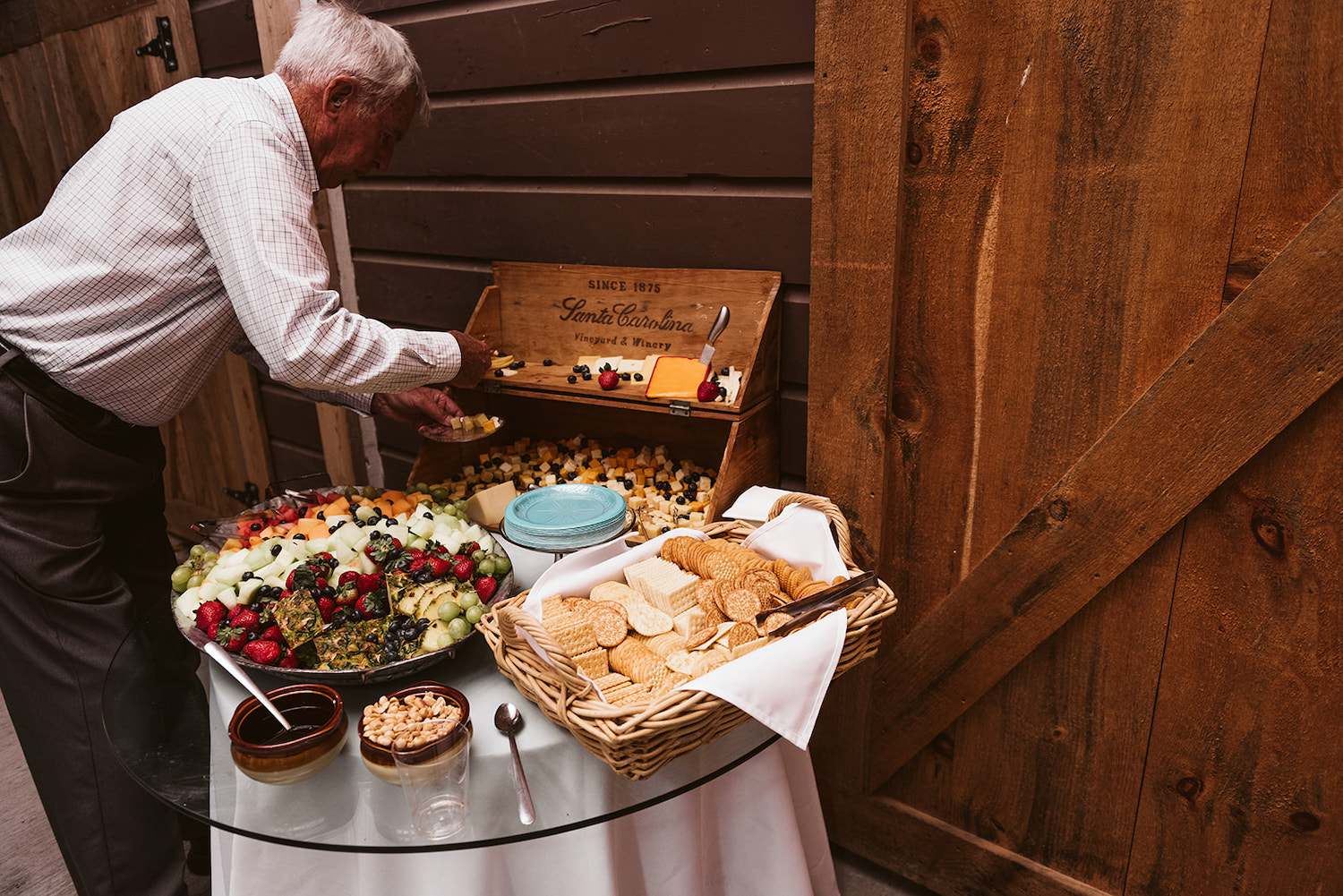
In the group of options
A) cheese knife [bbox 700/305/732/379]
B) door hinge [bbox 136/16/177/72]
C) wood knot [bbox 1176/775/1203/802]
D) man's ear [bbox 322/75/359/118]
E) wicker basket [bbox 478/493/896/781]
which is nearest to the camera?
wicker basket [bbox 478/493/896/781]

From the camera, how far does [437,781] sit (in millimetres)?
1104

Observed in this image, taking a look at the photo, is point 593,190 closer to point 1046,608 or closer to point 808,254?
point 808,254

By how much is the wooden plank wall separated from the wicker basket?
1077mm

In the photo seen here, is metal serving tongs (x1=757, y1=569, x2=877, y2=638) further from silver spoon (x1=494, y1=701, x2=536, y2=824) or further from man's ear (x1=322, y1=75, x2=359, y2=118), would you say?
man's ear (x1=322, y1=75, x2=359, y2=118)

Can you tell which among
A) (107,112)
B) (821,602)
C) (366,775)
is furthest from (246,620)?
(107,112)

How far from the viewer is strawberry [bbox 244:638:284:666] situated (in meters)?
1.31

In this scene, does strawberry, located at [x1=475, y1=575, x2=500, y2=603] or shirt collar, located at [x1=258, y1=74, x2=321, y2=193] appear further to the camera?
shirt collar, located at [x1=258, y1=74, x2=321, y2=193]

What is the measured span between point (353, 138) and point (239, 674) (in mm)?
1201

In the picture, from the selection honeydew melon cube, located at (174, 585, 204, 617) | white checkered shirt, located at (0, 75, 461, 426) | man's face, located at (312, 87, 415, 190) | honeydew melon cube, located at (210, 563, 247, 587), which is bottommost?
honeydew melon cube, located at (174, 585, 204, 617)

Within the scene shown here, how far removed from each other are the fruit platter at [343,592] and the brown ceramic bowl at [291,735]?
6 centimetres

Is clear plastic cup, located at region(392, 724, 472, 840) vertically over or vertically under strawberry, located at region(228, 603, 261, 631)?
under

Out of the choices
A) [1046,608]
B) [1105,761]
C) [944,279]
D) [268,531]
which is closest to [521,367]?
[268,531]

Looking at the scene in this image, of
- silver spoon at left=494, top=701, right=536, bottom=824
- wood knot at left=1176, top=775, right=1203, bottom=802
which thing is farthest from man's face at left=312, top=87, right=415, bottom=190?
wood knot at left=1176, top=775, right=1203, bottom=802

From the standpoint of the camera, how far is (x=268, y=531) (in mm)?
1686
